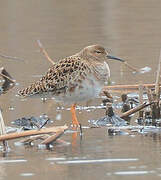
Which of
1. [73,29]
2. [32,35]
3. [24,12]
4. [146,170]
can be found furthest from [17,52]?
[146,170]

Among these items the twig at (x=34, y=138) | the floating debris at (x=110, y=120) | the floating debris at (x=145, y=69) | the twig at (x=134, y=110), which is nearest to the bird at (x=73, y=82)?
the floating debris at (x=110, y=120)

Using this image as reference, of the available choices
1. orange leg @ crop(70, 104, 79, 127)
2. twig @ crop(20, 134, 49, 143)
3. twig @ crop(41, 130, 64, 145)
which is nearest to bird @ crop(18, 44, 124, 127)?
orange leg @ crop(70, 104, 79, 127)

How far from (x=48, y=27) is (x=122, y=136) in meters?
10.3

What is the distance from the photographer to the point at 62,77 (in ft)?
28.1

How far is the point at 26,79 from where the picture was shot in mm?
11477

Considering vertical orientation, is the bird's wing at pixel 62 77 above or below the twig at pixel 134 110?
above

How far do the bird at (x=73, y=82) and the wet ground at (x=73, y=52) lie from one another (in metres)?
0.30

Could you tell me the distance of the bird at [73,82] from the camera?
852 centimetres

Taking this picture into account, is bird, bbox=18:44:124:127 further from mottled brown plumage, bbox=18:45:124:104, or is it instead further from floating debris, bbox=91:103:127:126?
floating debris, bbox=91:103:127:126

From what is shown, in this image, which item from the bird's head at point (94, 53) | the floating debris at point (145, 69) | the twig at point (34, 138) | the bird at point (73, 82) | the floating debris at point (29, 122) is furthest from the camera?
the floating debris at point (145, 69)

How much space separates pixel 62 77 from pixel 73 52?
18.4 ft

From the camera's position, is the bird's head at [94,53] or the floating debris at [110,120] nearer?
the floating debris at [110,120]

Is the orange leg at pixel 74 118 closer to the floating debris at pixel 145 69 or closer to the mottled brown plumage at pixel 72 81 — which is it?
the mottled brown plumage at pixel 72 81

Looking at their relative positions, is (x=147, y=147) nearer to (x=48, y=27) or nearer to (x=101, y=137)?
(x=101, y=137)
